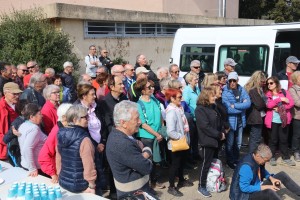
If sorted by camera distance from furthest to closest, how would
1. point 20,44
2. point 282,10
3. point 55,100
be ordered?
point 282,10, point 20,44, point 55,100

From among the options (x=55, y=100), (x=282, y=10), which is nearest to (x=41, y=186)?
(x=55, y=100)

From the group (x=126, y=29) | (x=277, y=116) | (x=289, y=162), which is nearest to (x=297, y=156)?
(x=289, y=162)

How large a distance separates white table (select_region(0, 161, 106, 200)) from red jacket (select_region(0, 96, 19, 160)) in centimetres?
30

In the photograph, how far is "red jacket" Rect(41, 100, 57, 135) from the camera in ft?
14.1

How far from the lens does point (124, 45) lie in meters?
12.6

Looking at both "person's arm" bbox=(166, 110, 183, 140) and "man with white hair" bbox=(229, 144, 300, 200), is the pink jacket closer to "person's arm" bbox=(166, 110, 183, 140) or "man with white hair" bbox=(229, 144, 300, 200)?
"man with white hair" bbox=(229, 144, 300, 200)

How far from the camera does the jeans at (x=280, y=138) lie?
5.88 metres

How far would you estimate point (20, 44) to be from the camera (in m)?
9.26

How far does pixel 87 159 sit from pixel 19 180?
942 mm

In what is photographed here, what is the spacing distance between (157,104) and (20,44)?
6.02 meters

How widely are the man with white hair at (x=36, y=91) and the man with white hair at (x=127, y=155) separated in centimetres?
226

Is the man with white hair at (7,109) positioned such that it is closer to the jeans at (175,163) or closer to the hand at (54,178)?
the hand at (54,178)

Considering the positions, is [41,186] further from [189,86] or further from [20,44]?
[20,44]

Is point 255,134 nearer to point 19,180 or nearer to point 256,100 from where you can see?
point 256,100
